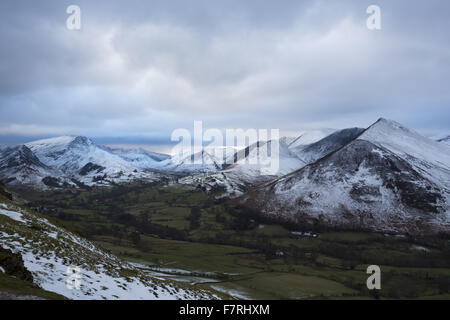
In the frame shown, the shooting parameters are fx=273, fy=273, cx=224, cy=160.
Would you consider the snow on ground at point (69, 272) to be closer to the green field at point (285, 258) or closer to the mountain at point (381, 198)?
the green field at point (285, 258)

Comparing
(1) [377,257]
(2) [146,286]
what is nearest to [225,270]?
(1) [377,257]

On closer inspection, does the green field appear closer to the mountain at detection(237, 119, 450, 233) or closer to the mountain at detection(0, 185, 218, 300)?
the mountain at detection(237, 119, 450, 233)

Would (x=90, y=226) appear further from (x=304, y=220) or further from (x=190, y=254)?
(x=304, y=220)

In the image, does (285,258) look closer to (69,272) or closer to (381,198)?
(381,198)

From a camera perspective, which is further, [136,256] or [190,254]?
[190,254]
